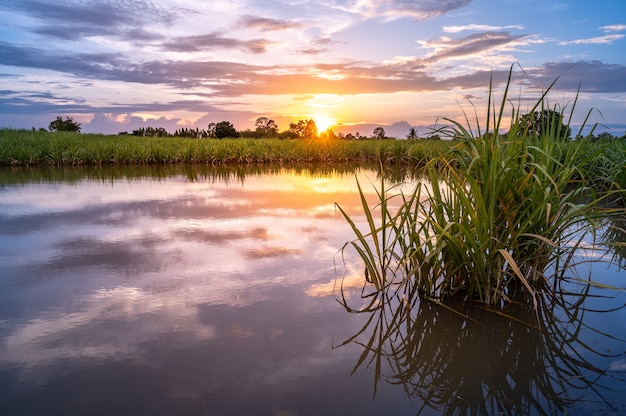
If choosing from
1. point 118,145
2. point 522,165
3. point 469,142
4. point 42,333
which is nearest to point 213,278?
point 42,333

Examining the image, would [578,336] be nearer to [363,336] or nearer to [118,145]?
[363,336]

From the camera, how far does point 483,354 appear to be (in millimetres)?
1929

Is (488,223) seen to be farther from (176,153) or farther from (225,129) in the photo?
(225,129)

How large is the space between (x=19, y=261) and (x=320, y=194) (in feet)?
13.0

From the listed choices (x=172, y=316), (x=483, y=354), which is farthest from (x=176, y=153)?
(x=483, y=354)

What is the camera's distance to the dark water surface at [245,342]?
158cm

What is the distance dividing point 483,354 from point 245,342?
3.47 ft

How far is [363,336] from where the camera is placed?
2.08m

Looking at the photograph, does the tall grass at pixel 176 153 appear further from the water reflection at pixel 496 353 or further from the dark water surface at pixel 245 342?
the water reflection at pixel 496 353

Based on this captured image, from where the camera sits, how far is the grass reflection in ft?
5.34

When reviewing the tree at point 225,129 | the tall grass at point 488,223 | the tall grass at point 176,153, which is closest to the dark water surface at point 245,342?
the tall grass at point 488,223

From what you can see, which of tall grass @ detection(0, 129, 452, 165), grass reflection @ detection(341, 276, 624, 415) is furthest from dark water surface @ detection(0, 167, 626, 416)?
tall grass @ detection(0, 129, 452, 165)

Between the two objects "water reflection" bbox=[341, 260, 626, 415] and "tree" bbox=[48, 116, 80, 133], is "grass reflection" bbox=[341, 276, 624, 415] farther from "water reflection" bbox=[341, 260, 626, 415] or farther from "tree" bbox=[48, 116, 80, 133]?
"tree" bbox=[48, 116, 80, 133]

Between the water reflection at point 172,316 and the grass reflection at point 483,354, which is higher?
the water reflection at point 172,316
